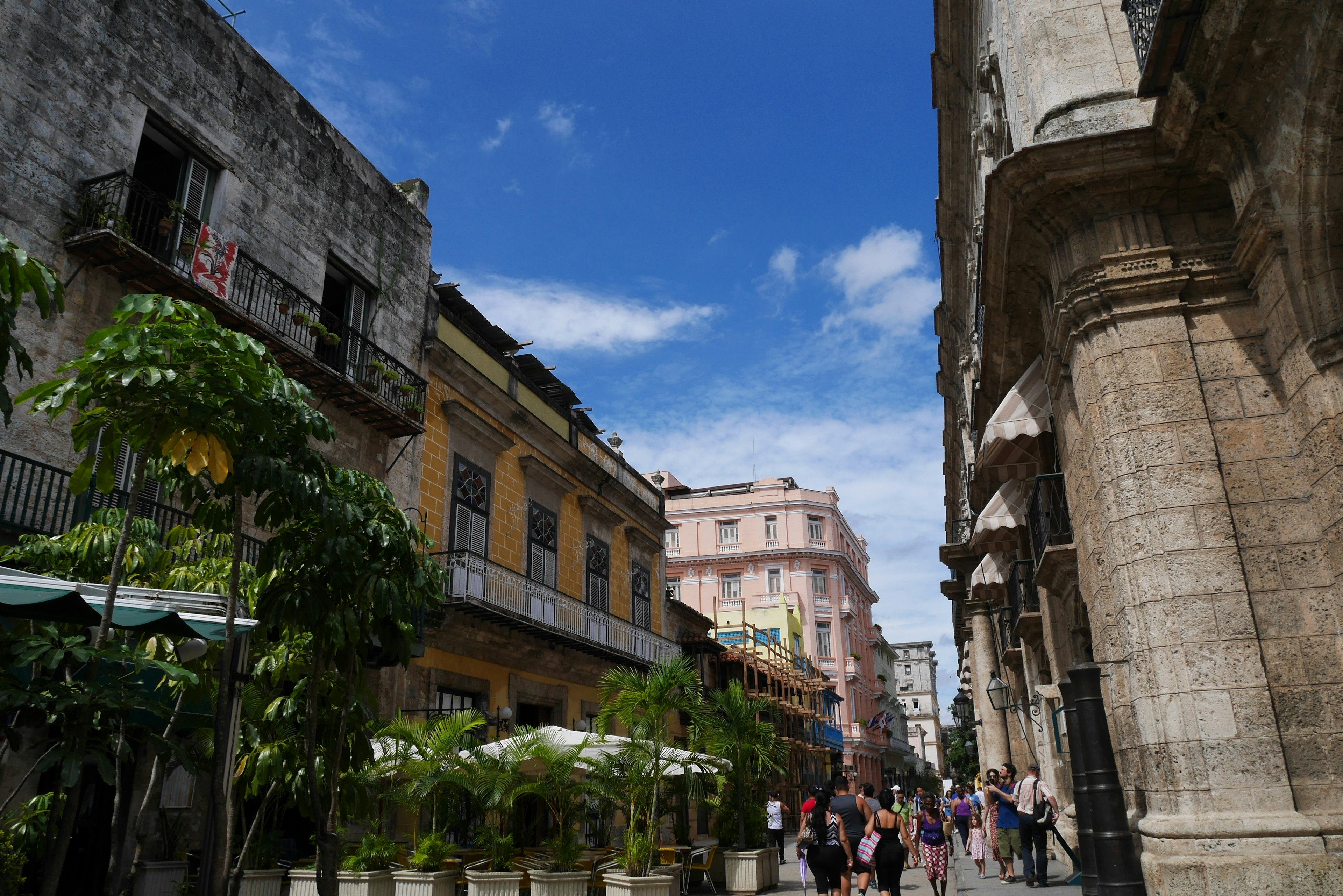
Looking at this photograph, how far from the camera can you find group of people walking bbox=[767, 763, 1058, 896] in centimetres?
830

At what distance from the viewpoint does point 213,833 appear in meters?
4.69

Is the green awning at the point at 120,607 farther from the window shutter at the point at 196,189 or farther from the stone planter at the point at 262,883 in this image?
the window shutter at the point at 196,189

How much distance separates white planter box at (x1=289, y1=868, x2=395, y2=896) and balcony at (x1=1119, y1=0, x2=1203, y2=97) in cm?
1035

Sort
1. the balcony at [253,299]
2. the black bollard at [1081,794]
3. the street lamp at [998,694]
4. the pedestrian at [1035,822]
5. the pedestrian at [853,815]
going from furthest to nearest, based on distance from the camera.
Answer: the street lamp at [998,694], the pedestrian at [1035,822], the balcony at [253,299], the pedestrian at [853,815], the black bollard at [1081,794]

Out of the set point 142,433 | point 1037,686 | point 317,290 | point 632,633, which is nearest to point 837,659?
point 632,633

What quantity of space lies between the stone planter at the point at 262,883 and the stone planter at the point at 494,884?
1.96m

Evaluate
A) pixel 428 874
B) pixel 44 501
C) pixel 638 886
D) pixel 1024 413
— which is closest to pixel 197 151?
pixel 44 501

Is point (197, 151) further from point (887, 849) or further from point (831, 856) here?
point (887, 849)

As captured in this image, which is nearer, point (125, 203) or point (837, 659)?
point (125, 203)

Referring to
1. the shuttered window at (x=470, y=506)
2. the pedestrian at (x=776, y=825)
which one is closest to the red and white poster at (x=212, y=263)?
the shuttered window at (x=470, y=506)

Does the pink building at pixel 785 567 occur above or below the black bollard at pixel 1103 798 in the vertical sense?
above

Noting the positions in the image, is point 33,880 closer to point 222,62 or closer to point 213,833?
point 213,833

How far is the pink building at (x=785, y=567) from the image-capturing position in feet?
154

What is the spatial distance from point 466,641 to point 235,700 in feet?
30.4
